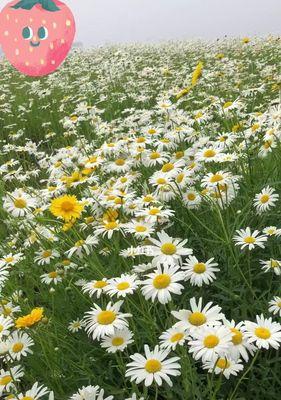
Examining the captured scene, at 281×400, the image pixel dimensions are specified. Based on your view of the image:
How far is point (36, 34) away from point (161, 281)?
3.07 meters

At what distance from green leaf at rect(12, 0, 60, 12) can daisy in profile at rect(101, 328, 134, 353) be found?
3.03 meters

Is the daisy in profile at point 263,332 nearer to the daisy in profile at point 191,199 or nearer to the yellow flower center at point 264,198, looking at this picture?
the yellow flower center at point 264,198

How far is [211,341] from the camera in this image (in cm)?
129

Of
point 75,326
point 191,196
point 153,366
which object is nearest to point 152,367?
point 153,366

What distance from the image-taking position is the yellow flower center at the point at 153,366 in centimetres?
142

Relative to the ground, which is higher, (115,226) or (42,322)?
(115,226)

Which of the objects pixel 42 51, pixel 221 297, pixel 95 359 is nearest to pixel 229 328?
pixel 221 297

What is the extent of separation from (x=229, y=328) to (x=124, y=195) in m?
1.25

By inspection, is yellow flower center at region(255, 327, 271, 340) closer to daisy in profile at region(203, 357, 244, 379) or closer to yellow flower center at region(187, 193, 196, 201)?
daisy in profile at region(203, 357, 244, 379)

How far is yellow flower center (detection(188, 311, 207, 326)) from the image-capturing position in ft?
4.71

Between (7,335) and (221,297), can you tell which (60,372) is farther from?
(221,297)

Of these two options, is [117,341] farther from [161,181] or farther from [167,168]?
[167,168]

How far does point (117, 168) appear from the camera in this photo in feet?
9.48

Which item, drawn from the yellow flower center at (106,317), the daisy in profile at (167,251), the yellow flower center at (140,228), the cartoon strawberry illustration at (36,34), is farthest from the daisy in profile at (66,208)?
the cartoon strawberry illustration at (36,34)
